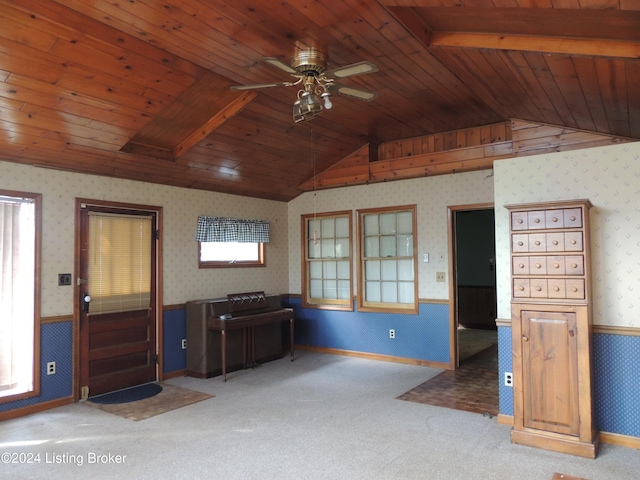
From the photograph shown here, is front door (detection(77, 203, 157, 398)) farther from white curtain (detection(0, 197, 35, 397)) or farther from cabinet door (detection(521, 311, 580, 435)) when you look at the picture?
cabinet door (detection(521, 311, 580, 435))

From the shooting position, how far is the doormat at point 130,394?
445cm

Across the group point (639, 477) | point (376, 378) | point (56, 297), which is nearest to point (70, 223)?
point (56, 297)

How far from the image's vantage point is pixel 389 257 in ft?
20.3

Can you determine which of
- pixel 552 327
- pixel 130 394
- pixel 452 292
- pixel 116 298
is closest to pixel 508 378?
pixel 552 327

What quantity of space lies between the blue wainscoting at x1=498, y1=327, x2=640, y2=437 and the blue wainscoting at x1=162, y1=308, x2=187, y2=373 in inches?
168

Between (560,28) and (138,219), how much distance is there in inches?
172

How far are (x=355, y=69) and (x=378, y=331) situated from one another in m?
4.12

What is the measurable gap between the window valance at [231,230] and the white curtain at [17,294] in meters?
1.92

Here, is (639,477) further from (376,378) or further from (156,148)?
(156,148)

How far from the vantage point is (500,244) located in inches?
146

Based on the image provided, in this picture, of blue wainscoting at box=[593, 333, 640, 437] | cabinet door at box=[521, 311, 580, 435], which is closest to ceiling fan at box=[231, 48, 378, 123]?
cabinet door at box=[521, 311, 580, 435]

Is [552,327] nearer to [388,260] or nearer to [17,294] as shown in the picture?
[388,260]

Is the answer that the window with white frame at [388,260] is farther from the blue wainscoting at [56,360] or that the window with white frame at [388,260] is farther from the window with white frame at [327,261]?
the blue wainscoting at [56,360]

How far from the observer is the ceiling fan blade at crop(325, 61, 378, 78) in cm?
272
